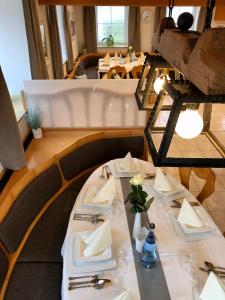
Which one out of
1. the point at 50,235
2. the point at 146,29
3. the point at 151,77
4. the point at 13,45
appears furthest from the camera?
the point at 146,29

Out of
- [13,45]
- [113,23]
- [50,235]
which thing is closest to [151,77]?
[50,235]

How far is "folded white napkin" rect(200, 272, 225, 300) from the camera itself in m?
1.05

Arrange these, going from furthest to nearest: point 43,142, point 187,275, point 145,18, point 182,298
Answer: point 145,18
point 43,142
point 187,275
point 182,298

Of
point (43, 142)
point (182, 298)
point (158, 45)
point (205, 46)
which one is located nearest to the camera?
point (205, 46)

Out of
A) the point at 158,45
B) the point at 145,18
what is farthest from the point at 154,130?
A: the point at 145,18

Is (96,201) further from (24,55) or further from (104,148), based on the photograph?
(24,55)

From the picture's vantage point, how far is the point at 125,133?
2.57 meters

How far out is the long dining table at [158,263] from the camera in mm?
1191

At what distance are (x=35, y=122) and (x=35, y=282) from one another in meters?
2.20

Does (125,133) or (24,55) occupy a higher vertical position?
(24,55)

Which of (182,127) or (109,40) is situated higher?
Answer: (109,40)

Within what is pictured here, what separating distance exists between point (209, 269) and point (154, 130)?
0.80 m

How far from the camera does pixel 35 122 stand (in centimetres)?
329

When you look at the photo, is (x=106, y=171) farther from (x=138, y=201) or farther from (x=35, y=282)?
(x=35, y=282)
